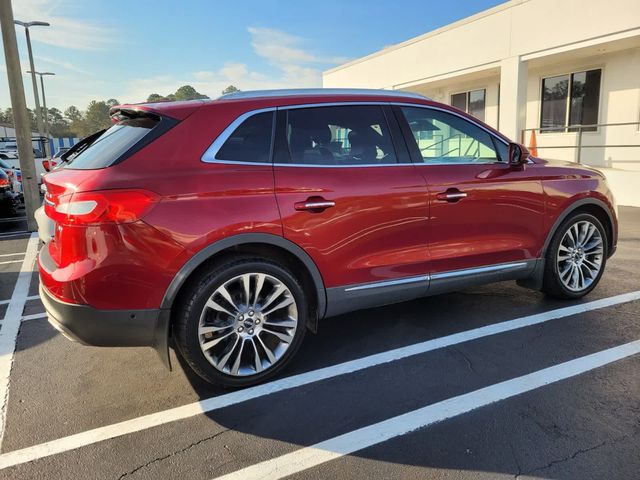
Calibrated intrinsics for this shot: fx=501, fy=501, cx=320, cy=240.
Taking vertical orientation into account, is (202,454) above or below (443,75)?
below

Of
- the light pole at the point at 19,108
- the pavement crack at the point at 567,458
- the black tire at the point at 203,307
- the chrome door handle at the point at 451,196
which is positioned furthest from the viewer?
the light pole at the point at 19,108

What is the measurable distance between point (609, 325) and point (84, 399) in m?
3.92

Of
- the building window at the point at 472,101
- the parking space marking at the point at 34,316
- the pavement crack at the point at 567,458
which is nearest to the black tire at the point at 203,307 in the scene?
the pavement crack at the point at 567,458

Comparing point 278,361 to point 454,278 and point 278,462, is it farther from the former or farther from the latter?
point 454,278

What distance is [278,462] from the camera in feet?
8.11

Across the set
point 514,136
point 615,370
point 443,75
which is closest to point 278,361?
point 615,370

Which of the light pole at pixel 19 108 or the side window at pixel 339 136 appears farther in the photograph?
the light pole at pixel 19 108

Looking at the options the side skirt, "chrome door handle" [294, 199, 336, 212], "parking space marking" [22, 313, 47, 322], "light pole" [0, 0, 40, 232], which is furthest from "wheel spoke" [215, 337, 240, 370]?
"light pole" [0, 0, 40, 232]

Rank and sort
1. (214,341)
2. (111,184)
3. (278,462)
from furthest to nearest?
(214,341), (111,184), (278,462)

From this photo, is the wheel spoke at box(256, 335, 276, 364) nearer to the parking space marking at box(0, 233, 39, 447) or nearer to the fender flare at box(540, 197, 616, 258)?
the parking space marking at box(0, 233, 39, 447)

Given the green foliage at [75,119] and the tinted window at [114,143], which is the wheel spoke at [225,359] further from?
the green foliage at [75,119]

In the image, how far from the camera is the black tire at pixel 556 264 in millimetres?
4387

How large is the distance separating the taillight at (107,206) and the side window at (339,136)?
3.25ft

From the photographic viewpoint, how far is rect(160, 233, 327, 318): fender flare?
2.85 metres
